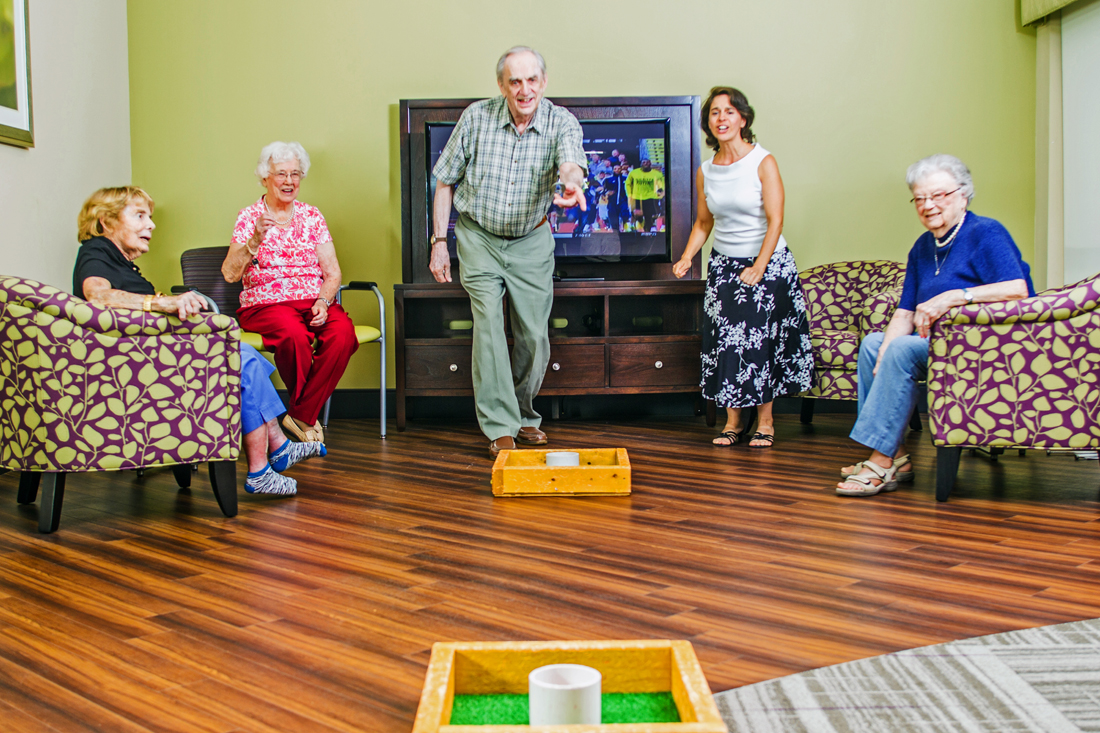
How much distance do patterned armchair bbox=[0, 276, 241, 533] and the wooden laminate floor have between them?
188 millimetres

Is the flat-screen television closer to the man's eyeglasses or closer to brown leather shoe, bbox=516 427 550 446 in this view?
brown leather shoe, bbox=516 427 550 446

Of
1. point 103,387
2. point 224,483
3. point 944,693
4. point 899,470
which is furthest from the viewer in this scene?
point 899,470

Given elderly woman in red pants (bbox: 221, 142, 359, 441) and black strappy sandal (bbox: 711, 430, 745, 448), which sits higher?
elderly woman in red pants (bbox: 221, 142, 359, 441)

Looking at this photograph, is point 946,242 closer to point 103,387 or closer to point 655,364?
point 655,364

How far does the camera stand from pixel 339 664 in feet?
4.20

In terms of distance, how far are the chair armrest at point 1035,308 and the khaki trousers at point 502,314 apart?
1.50 metres

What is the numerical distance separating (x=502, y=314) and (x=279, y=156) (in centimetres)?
111

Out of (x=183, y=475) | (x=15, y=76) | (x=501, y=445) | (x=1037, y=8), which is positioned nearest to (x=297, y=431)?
(x=183, y=475)

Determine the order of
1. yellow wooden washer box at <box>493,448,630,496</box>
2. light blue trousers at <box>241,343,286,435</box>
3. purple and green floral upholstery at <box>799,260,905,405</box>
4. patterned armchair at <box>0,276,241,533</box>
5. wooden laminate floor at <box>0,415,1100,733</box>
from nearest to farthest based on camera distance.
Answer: wooden laminate floor at <box>0,415,1100,733</box> < patterned armchair at <box>0,276,241,533</box> < light blue trousers at <box>241,343,286,435</box> < yellow wooden washer box at <box>493,448,630,496</box> < purple and green floral upholstery at <box>799,260,905,405</box>

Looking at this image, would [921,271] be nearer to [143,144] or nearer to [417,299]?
[417,299]

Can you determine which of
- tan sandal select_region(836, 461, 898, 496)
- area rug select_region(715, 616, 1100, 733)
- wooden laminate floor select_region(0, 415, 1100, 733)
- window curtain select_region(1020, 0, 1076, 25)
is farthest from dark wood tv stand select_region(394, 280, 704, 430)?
area rug select_region(715, 616, 1100, 733)

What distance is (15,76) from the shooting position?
333cm

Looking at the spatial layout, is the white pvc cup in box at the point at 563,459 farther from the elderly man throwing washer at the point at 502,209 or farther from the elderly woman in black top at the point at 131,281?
the elderly woman in black top at the point at 131,281

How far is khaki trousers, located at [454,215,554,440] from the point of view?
316 centimetres
